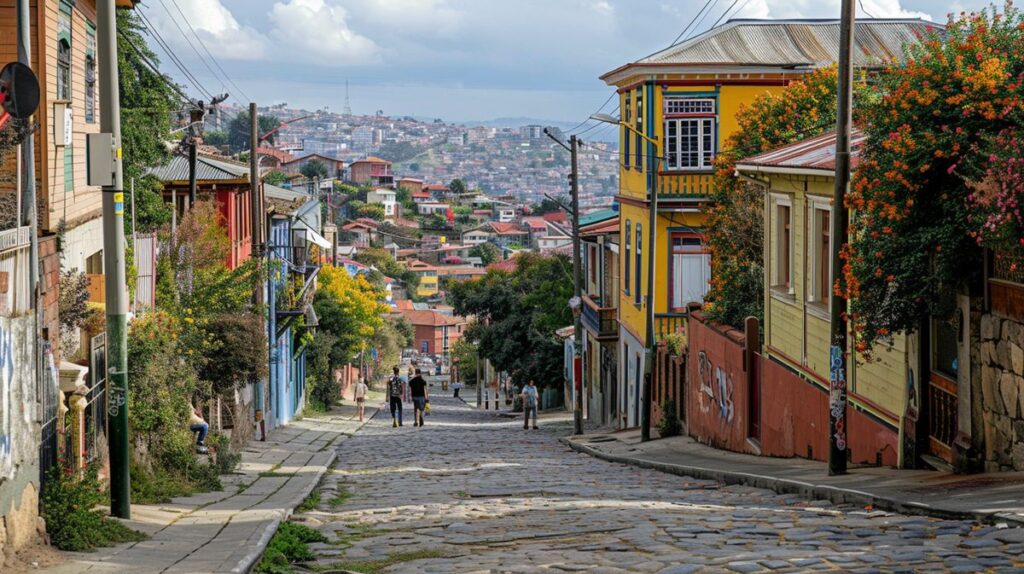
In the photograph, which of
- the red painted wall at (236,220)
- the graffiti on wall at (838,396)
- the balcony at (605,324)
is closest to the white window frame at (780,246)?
the graffiti on wall at (838,396)

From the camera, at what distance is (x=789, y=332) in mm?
22641

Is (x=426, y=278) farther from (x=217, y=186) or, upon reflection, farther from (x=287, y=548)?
(x=287, y=548)

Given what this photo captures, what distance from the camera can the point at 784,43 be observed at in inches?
1425

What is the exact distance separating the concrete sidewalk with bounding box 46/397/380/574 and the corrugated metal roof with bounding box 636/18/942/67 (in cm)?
1632

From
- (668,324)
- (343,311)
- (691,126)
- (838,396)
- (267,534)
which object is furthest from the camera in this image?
(343,311)

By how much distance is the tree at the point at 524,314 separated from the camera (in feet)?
186

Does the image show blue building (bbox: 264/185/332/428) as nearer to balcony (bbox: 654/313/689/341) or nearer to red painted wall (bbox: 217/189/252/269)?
red painted wall (bbox: 217/189/252/269)

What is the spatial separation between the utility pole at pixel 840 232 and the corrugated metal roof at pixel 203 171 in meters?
21.5

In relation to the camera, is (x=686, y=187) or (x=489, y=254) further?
(x=489, y=254)

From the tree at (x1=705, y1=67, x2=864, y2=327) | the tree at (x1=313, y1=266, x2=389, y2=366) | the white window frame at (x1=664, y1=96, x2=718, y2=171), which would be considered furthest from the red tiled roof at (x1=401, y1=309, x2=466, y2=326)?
the tree at (x1=705, y1=67, x2=864, y2=327)

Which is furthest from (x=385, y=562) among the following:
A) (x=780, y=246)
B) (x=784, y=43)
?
(x=784, y=43)

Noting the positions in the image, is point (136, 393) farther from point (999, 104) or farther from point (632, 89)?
point (632, 89)

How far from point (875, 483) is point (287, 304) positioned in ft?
94.4

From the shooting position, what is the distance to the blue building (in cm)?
3812
